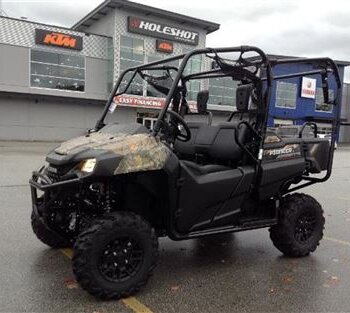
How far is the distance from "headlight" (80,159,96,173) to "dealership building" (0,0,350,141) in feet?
98.4

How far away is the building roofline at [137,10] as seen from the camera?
40.9 meters

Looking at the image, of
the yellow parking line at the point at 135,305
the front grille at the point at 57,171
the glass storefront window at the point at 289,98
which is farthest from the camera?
the glass storefront window at the point at 289,98

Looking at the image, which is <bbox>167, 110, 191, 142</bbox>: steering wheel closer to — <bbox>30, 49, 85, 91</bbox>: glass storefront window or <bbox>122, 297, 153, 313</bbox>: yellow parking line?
<bbox>122, 297, 153, 313</bbox>: yellow parking line

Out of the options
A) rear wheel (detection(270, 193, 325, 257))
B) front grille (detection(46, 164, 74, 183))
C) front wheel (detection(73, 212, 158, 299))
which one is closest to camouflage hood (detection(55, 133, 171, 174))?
front grille (detection(46, 164, 74, 183))

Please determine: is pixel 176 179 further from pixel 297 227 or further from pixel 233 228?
pixel 297 227

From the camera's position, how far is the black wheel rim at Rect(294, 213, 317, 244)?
221 inches

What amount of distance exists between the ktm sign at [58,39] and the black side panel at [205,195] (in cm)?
3504

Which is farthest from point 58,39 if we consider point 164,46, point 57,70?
point 164,46

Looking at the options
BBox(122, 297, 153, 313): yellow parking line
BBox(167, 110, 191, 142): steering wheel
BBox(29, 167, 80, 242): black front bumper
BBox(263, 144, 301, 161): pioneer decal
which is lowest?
BBox(122, 297, 153, 313): yellow parking line

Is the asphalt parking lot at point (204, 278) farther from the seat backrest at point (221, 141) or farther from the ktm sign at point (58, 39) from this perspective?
the ktm sign at point (58, 39)

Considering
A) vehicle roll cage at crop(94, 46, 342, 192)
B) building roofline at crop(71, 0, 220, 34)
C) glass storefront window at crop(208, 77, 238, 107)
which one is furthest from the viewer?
building roofline at crop(71, 0, 220, 34)

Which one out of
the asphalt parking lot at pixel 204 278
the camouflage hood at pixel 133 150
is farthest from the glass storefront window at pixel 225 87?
the asphalt parking lot at pixel 204 278

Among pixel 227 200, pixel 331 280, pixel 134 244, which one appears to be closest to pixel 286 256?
pixel 331 280

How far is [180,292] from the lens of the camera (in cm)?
440
